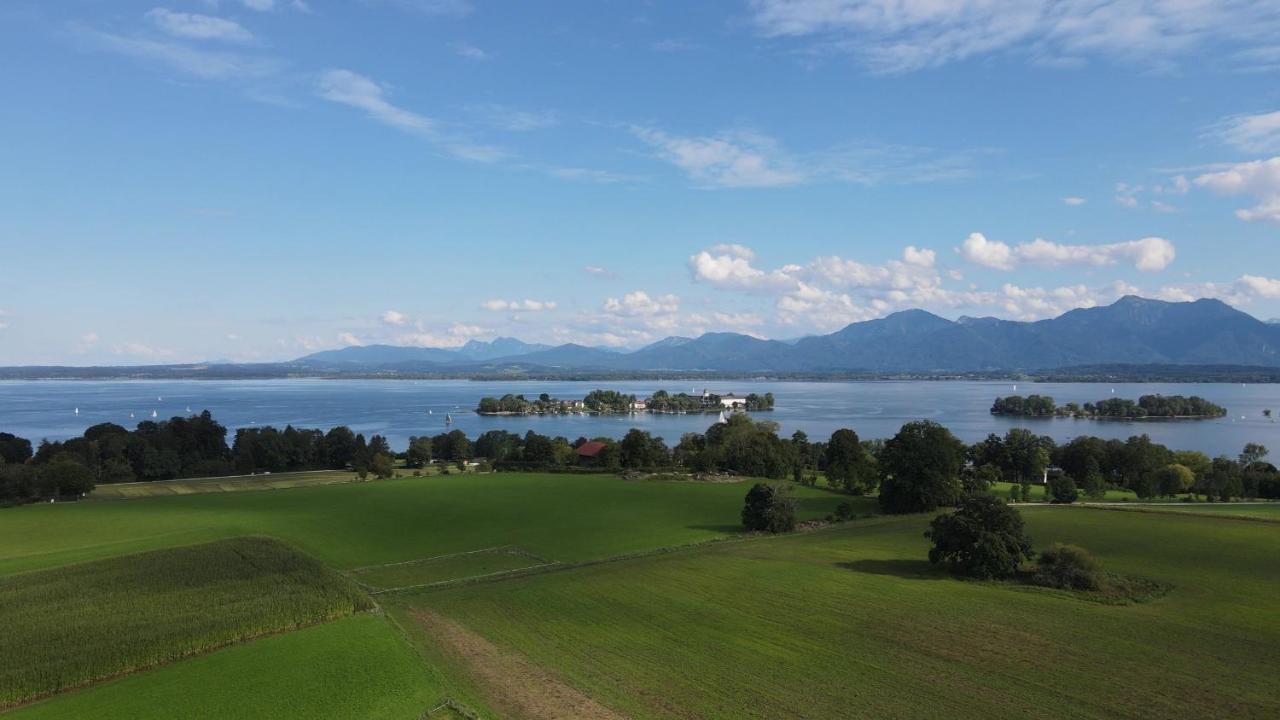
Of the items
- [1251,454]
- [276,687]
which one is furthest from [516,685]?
[1251,454]

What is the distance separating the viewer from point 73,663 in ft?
60.9

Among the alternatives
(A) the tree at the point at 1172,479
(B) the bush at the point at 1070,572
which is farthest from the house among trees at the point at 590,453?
(B) the bush at the point at 1070,572

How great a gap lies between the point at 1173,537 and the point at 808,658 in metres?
26.3

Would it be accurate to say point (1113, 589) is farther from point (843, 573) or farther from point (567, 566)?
point (567, 566)

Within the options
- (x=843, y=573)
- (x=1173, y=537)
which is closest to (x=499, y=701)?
(x=843, y=573)

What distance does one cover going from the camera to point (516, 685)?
56.0 ft

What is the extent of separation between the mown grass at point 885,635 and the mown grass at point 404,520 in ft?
28.4

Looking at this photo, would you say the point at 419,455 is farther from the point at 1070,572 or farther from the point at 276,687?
the point at 1070,572

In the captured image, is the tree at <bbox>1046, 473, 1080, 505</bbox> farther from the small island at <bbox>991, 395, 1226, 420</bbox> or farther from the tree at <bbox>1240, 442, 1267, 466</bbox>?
the small island at <bbox>991, 395, 1226, 420</bbox>

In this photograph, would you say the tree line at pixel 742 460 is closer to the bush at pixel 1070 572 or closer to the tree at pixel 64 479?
the tree at pixel 64 479

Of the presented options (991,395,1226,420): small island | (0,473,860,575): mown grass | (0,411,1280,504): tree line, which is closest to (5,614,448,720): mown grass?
(0,473,860,575): mown grass

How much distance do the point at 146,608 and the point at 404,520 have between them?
69.1 ft

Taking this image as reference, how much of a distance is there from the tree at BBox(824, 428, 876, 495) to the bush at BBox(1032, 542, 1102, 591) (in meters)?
28.2

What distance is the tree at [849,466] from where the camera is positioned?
56000 millimetres
